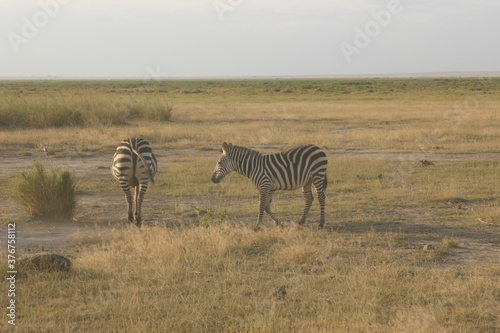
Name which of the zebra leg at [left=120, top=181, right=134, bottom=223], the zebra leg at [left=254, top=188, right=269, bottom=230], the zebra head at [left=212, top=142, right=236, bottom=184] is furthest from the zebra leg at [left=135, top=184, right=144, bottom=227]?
the zebra leg at [left=254, top=188, right=269, bottom=230]

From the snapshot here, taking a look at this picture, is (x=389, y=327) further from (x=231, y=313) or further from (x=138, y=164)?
(x=138, y=164)

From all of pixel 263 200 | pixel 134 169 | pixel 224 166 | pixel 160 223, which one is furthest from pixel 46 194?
pixel 263 200

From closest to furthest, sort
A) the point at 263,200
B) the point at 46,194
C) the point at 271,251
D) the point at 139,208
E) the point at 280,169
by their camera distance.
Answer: the point at 271,251 < the point at 263,200 < the point at 280,169 < the point at 139,208 < the point at 46,194

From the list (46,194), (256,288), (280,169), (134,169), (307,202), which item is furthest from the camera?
(46,194)

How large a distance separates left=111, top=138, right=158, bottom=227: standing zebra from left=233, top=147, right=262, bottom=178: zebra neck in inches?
59.3

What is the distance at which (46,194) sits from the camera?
10789 mm

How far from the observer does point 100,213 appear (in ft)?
38.1

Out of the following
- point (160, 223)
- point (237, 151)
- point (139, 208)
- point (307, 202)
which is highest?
point (237, 151)

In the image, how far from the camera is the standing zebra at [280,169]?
10133 millimetres

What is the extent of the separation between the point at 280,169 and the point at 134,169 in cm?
255

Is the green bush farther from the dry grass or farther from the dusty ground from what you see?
the dry grass

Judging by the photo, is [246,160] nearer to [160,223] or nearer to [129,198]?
[160,223]

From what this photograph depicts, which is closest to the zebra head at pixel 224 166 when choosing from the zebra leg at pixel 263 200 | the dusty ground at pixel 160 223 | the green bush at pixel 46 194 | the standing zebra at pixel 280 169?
the standing zebra at pixel 280 169

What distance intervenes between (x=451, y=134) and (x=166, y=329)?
66.1 ft
